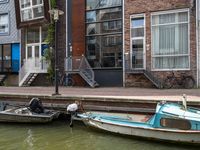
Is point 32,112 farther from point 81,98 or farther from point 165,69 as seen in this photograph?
point 165,69

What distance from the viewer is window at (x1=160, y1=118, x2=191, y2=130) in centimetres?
1207

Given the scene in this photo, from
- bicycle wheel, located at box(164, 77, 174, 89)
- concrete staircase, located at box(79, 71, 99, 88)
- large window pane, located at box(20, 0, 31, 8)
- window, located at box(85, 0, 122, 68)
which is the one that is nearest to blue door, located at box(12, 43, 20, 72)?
large window pane, located at box(20, 0, 31, 8)

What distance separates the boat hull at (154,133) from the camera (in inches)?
466

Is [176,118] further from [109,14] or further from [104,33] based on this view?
[109,14]

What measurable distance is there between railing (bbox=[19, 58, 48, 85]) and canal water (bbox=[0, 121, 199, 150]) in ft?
41.4

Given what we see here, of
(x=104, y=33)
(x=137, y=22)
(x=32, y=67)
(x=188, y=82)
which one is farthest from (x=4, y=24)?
(x=188, y=82)

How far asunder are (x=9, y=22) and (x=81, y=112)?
1830 centimetres

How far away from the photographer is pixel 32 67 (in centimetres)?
2881

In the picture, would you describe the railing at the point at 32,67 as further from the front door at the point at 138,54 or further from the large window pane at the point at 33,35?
the front door at the point at 138,54

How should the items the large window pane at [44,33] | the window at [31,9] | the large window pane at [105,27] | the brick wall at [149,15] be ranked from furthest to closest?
the large window pane at [44,33] → the window at [31,9] → the large window pane at [105,27] → the brick wall at [149,15]

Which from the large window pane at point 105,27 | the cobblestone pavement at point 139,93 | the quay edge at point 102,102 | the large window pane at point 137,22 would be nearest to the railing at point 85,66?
the large window pane at point 105,27

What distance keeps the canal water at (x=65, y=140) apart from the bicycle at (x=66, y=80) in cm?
1065

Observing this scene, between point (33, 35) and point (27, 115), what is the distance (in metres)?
14.8

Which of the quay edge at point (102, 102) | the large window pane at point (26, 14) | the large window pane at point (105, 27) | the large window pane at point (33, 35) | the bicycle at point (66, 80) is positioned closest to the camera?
the quay edge at point (102, 102)
